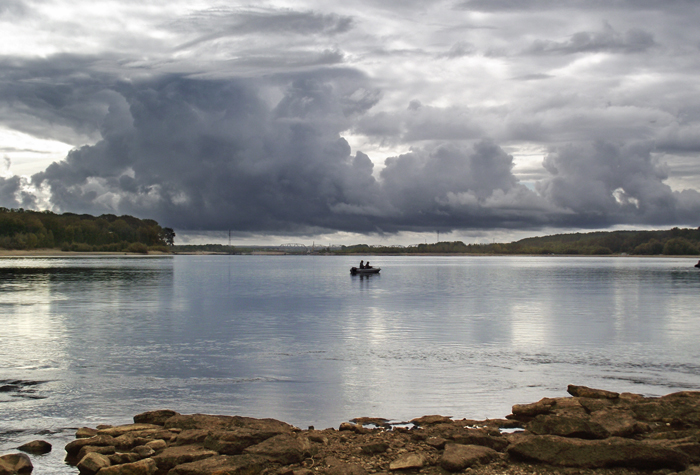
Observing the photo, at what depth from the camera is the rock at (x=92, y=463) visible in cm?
855

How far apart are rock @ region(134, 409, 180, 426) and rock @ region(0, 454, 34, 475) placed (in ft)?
7.59

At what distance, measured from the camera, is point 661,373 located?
1670 centimetres

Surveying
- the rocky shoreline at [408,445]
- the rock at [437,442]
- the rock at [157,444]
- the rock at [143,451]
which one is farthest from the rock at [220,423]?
the rock at [437,442]

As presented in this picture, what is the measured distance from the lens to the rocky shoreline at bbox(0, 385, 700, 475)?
8.39m

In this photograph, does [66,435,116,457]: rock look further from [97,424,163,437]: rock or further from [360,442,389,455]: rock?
[360,442,389,455]: rock

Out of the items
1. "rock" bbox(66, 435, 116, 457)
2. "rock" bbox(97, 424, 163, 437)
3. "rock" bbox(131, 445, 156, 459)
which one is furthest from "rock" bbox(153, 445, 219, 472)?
"rock" bbox(97, 424, 163, 437)

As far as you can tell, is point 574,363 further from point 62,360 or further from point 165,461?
point 62,360

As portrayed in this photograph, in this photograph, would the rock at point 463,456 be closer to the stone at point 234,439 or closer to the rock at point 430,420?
the rock at point 430,420

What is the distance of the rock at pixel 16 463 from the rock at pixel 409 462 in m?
5.72

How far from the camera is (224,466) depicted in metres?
8.37

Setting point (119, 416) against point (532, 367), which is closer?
point (119, 416)

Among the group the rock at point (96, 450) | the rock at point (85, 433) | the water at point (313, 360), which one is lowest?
the water at point (313, 360)

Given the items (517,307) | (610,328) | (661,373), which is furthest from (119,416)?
(517,307)

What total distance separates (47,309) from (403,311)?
68.6ft
